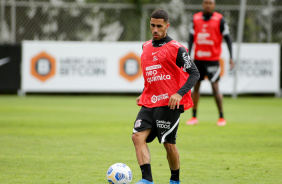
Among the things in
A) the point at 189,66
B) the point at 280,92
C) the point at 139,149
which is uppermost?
the point at 189,66

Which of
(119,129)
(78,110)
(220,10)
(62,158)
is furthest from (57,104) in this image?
(62,158)

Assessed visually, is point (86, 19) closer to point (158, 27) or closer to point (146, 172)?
point (158, 27)

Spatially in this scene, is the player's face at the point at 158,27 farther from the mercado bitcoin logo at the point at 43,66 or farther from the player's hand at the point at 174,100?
the mercado bitcoin logo at the point at 43,66

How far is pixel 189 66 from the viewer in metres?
5.14

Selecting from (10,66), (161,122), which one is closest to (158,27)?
(161,122)

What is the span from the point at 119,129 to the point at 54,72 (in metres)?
8.60

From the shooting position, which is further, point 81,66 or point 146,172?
point 81,66

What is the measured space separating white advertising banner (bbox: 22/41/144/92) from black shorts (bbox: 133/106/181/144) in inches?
504

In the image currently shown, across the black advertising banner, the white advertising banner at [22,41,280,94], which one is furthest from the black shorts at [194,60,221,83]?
the black advertising banner

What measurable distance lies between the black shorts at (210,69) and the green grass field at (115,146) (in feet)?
3.17

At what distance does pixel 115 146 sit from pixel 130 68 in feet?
33.6

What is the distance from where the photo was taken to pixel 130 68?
18.0 metres

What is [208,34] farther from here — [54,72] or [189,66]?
[54,72]

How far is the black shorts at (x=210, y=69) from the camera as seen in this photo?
1041 centimetres
